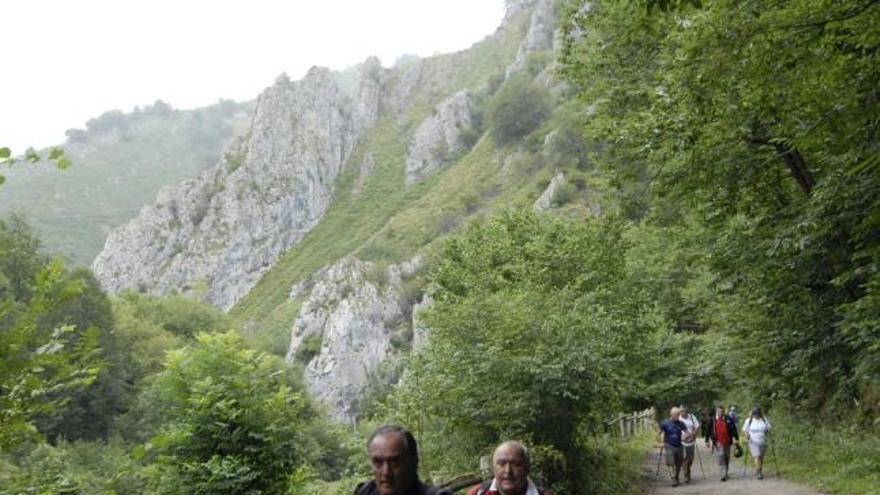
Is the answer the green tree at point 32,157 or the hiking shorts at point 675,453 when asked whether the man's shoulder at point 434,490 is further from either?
the hiking shorts at point 675,453

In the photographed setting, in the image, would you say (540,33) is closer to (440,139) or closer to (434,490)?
(440,139)

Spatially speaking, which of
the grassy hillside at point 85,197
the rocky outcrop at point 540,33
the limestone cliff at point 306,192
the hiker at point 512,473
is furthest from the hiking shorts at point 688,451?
the grassy hillside at point 85,197

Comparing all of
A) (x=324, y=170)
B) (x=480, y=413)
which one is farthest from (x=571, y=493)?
(x=324, y=170)

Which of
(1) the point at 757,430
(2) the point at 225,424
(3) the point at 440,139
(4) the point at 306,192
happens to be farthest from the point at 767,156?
(4) the point at 306,192

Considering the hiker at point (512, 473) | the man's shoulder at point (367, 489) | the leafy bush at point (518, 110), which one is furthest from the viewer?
the leafy bush at point (518, 110)

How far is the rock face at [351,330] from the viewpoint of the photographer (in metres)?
69.1

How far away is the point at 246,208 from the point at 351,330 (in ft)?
147

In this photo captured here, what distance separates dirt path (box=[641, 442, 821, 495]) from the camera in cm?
1464

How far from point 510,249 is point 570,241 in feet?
7.98

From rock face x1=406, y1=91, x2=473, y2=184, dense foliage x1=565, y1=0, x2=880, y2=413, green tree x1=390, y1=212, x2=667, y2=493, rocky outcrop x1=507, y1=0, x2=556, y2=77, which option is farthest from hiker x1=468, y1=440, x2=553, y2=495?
rocky outcrop x1=507, y1=0, x2=556, y2=77

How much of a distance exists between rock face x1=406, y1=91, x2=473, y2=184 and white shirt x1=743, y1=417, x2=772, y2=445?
92453 millimetres

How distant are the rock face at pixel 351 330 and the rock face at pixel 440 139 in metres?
35.7

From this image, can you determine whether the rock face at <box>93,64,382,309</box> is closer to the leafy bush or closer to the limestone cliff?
the limestone cliff

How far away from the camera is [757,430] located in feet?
52.5
